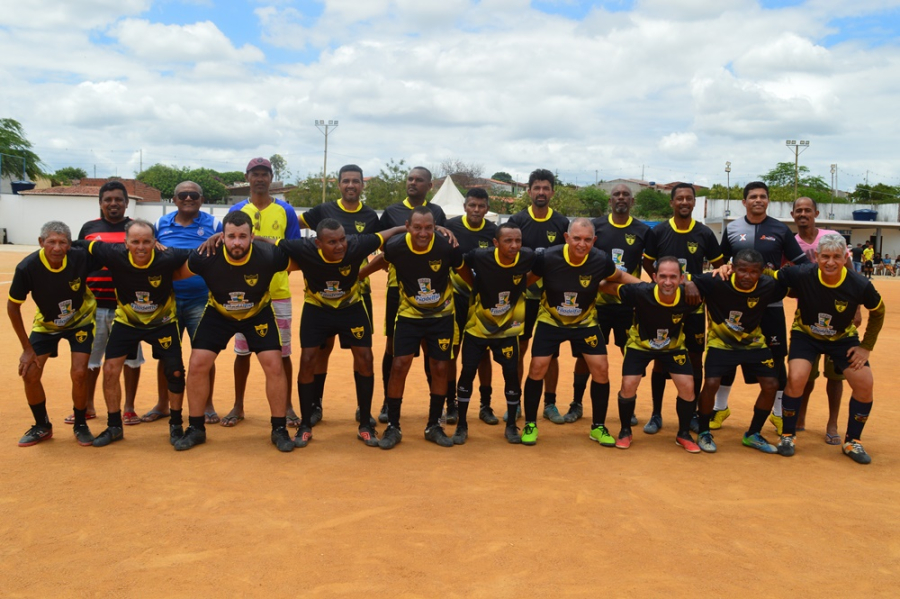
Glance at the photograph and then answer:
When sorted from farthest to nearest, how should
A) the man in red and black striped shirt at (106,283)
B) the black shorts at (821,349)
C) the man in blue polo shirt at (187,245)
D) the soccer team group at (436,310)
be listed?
the man in blue polo shirt at (187,245), the man in red and black striped shirt at (106,283), the black shorts at (821,349), the soccer team group at (436,310)

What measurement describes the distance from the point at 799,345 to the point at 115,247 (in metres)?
6.47

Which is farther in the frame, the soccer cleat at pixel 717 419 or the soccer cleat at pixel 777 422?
the soccer cleat at pixel 717 419

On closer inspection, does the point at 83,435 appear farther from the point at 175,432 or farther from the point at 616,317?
the point at 616,317

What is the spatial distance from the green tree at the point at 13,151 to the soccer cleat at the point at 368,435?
72813 millimetres

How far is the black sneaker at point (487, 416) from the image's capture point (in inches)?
297

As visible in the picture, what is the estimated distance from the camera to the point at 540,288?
747 centimetres

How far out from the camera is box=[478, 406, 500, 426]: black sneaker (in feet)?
24.8

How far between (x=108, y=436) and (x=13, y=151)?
242ft

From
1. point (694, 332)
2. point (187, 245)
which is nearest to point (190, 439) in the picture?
point (187, 245)

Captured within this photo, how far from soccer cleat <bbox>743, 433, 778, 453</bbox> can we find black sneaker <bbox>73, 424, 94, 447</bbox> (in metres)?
6.09

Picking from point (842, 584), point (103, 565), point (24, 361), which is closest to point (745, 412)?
point (842, 584)

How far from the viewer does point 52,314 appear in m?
6.44

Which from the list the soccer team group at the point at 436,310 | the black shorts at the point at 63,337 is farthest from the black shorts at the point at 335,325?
the black shorts at the point at 63,337

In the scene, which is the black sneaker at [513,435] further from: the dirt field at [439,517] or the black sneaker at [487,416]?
the black sneaker at [487,416]
